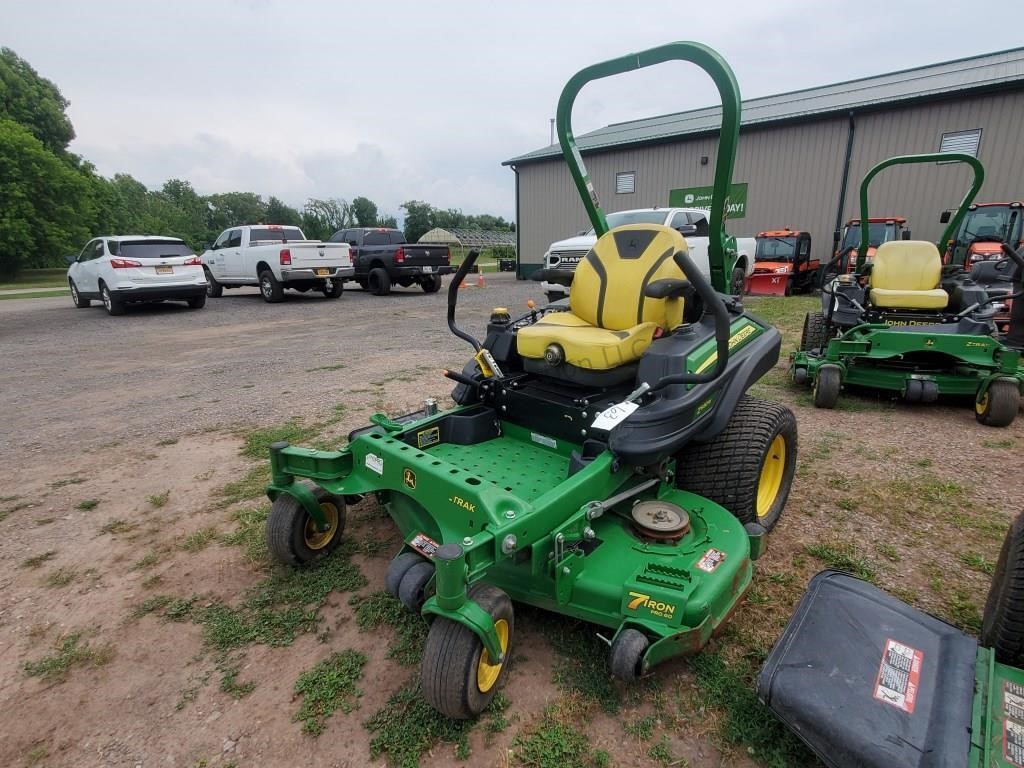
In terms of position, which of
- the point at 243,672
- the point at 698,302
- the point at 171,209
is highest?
the point at 171,209

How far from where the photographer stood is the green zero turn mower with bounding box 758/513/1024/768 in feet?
4.98

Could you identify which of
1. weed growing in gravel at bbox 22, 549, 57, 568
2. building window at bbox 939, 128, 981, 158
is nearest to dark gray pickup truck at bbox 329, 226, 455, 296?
weed growing in gravel at bbox 22, 549, 57, 568

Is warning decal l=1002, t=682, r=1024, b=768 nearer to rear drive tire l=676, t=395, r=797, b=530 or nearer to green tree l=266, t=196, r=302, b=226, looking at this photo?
rear drive tire l=676, t=395, r=797, b=530

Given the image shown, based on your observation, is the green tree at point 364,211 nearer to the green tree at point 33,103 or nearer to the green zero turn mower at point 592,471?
the green tree at point 33,103

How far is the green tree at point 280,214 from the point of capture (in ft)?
245

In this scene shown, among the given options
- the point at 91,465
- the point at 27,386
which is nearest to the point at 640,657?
the point at 91,465

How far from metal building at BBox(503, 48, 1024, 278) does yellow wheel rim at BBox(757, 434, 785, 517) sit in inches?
571

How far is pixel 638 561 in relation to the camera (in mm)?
2203

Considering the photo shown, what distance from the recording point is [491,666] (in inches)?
76.0

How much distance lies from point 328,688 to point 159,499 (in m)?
2.22

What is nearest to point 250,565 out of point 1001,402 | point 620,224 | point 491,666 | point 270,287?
point 491,666

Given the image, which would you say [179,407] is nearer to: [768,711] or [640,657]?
[640,657]

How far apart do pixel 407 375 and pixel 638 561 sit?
4718 mm

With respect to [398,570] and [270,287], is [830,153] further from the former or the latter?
[398,570]
